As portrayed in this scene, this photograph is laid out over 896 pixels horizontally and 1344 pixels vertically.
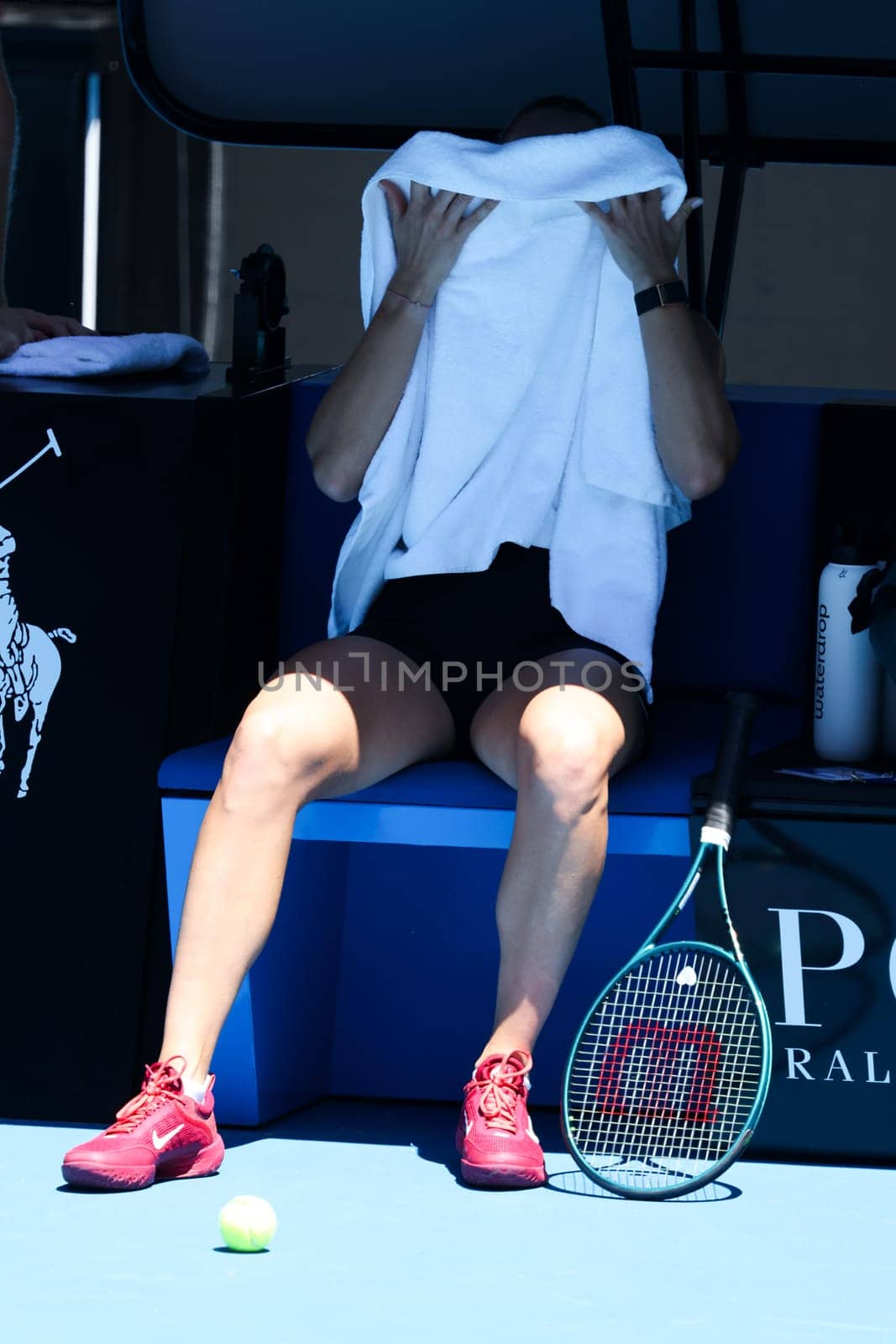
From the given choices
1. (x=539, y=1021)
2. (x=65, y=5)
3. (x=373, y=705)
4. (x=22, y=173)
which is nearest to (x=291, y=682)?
(x=373, y=705)

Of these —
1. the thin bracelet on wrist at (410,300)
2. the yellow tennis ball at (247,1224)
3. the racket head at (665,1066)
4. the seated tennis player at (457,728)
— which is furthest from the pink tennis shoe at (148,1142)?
the thin bracelet on wrist at (410,300)

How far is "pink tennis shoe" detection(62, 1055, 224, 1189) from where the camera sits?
219 centimetres

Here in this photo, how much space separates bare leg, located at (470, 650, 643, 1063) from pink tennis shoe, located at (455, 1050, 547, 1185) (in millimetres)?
30

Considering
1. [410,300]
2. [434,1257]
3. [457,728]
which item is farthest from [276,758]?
[410,300]

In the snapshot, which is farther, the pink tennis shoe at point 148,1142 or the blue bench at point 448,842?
the blue bench at point 448,842

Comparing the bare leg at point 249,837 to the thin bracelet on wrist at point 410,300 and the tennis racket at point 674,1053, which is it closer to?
the tennis racket at point 674,1053

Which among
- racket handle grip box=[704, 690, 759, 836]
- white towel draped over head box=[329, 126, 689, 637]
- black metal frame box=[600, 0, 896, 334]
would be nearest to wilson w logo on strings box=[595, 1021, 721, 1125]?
racket handle grip box=[704, 690, 759, 836]

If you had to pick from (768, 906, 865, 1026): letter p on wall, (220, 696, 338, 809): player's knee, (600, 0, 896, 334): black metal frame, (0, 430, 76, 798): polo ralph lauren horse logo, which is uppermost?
(600, 0, 896, 334): black metal frame

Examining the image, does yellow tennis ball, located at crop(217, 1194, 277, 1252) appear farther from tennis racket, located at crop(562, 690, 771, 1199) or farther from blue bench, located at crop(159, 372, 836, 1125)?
blue bench, located at crop(159, 372, 836, 1125)

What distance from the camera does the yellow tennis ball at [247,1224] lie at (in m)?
2.03

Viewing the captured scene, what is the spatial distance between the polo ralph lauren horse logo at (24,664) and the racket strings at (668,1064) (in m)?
0.91

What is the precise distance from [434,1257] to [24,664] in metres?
1.06

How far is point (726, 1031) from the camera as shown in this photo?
228 centimetres

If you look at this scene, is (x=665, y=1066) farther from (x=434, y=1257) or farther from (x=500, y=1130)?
(x=434, y=1257)
